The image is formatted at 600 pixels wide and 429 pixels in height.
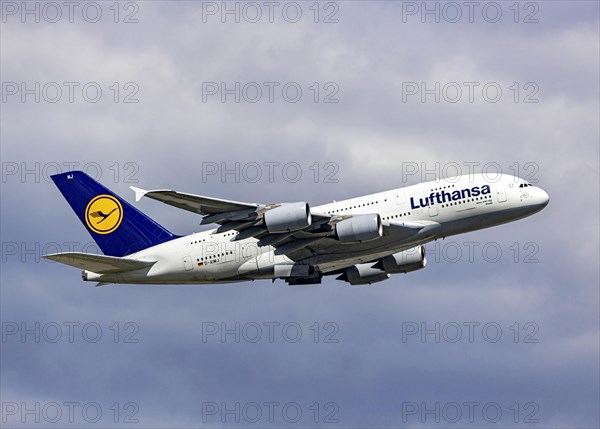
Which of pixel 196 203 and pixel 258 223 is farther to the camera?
pixel 258 223

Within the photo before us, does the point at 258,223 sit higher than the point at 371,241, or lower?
higher

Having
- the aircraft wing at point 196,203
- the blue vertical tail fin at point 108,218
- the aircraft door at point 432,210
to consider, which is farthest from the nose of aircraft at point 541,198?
the blue vertical tail fin at point 108,218

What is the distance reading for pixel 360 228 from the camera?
6338cm

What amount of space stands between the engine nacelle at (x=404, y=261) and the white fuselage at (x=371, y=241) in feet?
11.7

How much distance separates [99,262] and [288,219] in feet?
41.7

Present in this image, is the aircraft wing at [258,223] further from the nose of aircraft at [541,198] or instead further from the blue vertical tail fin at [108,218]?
the blue vertical tail fin at [108,218]

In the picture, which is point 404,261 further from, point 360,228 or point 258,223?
point 258,223

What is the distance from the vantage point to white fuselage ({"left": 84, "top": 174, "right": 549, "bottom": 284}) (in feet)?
212

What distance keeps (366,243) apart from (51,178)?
2319 centimetres

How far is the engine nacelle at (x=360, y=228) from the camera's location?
2490 inches

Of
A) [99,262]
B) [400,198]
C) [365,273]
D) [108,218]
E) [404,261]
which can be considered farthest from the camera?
[108,218]

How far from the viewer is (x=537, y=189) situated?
6612 centimetres

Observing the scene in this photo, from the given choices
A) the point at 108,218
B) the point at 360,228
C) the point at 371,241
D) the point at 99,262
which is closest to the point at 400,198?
the point at 371,241

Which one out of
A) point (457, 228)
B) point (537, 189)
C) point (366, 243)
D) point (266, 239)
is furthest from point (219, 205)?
point (537, 189)
